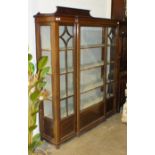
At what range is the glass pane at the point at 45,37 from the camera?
270 cm

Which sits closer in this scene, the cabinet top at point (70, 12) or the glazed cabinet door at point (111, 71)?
the cabinet top at point (70, 12)

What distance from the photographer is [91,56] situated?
3451 millimetres

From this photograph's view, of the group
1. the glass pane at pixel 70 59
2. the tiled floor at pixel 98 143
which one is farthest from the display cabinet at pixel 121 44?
the glass pane at pixel 70 59

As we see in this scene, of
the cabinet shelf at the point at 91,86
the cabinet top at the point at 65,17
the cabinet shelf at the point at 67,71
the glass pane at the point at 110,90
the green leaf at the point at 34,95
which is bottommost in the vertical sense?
the glass pane at the point at 110,90

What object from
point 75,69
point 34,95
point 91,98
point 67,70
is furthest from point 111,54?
point 34,95

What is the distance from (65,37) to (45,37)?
246mm

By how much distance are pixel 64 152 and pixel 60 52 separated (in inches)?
48.0

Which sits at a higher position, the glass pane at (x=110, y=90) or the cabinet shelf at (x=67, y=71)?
the cabinet shelf at (x=67, y=71)

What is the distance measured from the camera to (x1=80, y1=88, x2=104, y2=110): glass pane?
3.31m

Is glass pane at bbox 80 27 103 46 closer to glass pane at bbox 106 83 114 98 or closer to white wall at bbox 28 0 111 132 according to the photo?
white wall at bbox 28 0 111 132

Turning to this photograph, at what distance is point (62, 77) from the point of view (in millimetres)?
2840

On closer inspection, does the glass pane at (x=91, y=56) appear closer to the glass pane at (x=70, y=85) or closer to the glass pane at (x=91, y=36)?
the glass pane at (x=91, y=36)
